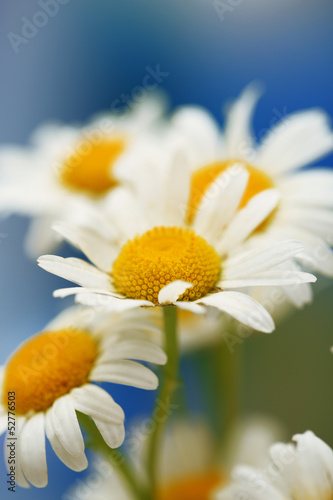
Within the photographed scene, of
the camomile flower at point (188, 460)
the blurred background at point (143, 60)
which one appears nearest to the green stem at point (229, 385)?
the camomile flower at point (188, 460)

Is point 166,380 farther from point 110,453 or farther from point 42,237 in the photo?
point 42,237

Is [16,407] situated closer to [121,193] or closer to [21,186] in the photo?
[121,193]

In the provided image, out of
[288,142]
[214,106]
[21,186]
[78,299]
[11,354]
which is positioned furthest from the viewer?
[214,106]

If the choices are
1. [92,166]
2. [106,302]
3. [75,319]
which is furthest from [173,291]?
[92,166]

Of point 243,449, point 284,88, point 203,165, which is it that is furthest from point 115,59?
point 243,449

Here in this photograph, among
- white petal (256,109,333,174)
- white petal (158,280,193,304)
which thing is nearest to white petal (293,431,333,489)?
white petal (158,280,193,304)

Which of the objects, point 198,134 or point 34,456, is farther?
point 198,134

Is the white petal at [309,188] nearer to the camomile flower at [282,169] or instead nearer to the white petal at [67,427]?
the camomile flower at [282,169]
